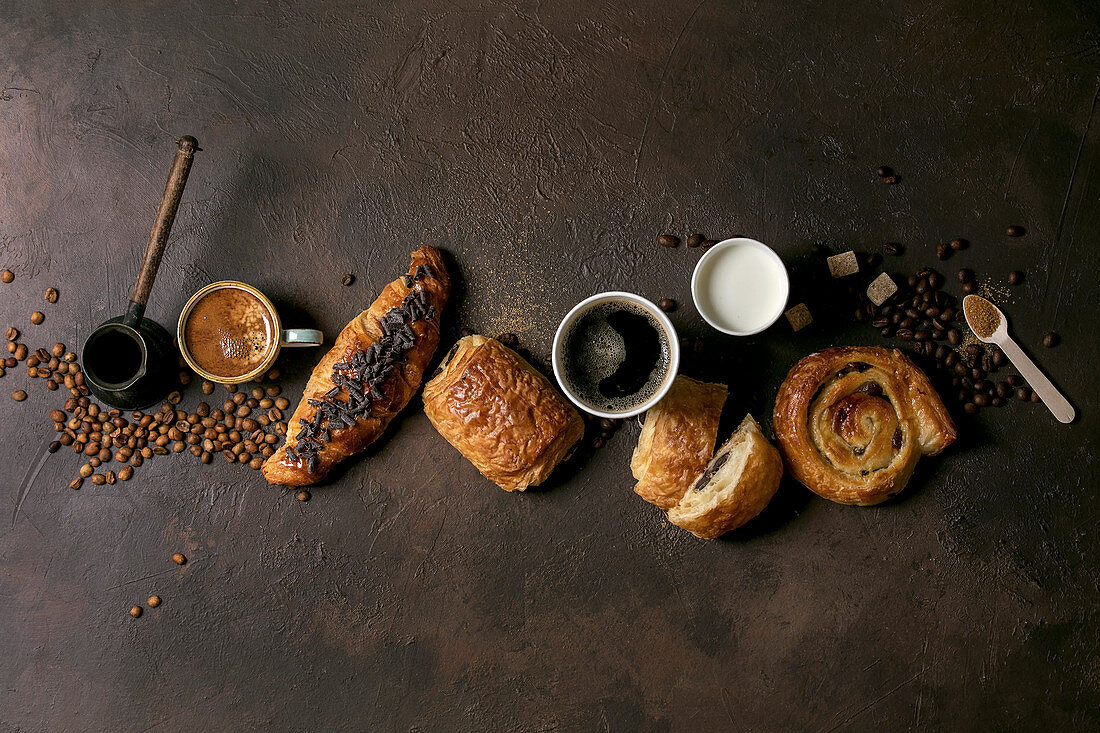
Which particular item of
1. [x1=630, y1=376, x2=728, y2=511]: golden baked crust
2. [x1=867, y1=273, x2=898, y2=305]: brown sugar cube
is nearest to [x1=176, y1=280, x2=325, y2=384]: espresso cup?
[x1=630, y1=376, x2=728, y2=511]: golden baked crust

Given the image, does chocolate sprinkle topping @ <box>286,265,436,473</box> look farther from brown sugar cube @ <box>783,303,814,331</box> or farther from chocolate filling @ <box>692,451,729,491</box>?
brown sugar cube @ <box>783,303,814,331</box>

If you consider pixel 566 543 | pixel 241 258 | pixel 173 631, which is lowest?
pixel 566 543

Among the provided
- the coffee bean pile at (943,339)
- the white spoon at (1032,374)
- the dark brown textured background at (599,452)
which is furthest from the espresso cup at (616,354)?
the white spoon at (1032,374)

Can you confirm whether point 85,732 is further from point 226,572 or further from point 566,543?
point 566,543

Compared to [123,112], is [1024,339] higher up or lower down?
lower down

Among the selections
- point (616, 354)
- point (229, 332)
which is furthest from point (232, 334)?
point (616, 354)

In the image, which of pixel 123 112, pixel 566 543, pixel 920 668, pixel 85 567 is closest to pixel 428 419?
pixel 566 543
